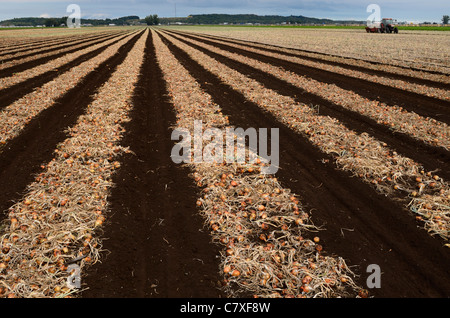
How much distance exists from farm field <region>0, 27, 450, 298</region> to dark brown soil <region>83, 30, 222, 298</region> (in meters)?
0.02

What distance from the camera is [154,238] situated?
4.60 meters

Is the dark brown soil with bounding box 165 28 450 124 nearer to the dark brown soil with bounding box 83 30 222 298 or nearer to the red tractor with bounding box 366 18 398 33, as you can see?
the dark brown soil with bounding box 83 30 222 298

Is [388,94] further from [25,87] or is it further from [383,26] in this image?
[383,26]

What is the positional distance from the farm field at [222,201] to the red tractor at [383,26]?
67028 millimetres

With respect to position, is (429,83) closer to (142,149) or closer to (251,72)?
(251,72)

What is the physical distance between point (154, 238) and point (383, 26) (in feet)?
261

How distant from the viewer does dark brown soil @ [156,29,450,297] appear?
12.7 ft

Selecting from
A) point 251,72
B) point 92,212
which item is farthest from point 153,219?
point 251,72

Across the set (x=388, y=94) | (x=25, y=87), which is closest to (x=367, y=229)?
(x=388, y=94)

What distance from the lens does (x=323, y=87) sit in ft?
47.8

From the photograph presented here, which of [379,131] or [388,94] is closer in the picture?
[379,131]

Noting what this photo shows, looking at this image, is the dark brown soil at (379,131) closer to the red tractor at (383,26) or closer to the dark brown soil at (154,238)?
the dark brown soil at (154,238)

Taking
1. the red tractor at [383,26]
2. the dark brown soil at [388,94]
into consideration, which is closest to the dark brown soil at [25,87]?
the dark brown soil at [388,94]

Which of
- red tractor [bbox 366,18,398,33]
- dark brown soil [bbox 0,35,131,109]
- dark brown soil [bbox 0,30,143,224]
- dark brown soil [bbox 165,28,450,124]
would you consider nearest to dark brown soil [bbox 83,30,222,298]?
dark brown soil [bbox 0,30,143,224]
